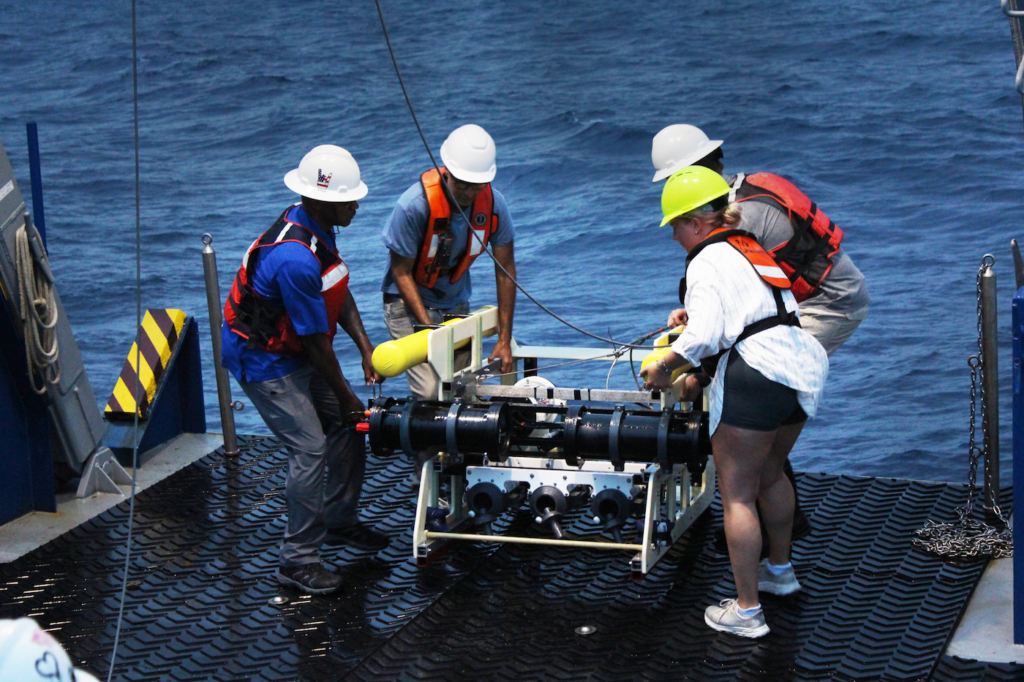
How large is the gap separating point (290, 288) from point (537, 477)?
4.08 ft

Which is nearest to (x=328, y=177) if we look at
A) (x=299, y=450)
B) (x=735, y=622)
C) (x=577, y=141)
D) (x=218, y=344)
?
(x=299, y=450)

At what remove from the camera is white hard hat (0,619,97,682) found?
1.36 m

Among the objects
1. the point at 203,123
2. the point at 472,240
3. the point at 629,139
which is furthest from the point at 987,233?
the point at 203,123

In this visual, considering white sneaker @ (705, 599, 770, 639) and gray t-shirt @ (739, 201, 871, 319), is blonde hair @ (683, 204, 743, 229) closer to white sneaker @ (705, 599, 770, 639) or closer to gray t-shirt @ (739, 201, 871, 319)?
gray t-shirt @ (739, 201, 871, 319)

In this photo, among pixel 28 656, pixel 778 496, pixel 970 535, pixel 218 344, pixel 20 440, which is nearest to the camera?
pixel 28 656

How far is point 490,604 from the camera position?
175 inches

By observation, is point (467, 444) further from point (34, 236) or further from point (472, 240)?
point (34, 236)

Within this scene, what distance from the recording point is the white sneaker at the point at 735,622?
13.4 feet

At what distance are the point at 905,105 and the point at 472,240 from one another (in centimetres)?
1180

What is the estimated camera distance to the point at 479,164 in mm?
5000

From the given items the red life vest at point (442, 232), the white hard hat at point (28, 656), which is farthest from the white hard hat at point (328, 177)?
the white hard hat at point (28, 656)

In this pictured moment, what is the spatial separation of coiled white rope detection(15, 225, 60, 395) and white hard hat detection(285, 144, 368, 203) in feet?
4.78

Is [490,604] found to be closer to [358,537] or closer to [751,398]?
[358,537]

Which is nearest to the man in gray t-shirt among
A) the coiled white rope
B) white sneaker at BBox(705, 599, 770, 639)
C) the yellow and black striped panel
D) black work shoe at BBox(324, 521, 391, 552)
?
white sneaker at BBox(705, 599, 770, 639)
